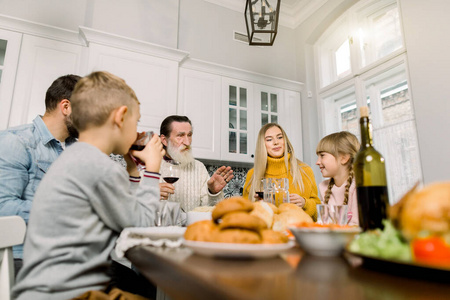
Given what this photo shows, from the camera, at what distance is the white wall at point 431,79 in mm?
2482

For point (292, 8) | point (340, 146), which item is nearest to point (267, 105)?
point (292, 8)

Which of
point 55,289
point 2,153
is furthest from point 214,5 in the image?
point 55,289

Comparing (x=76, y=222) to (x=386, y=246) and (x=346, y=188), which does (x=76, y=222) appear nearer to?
(x=386, y=246)

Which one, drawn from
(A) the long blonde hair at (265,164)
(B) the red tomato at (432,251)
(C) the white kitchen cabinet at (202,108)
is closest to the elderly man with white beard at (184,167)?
(A) the long blonde hair at (265,164)

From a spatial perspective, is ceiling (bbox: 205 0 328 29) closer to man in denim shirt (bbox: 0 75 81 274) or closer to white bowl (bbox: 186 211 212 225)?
man in denim shirt (bbox: 0 75 81 274)

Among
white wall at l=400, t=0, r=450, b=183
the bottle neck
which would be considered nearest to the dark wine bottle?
the bottle neck

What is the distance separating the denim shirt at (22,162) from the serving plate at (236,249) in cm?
119

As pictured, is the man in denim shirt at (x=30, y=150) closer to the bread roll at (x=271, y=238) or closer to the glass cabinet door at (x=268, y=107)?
the bread roll at (x=271, y=238)

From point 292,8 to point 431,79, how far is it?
2507mm

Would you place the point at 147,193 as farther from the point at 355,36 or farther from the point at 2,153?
the point at 355,36

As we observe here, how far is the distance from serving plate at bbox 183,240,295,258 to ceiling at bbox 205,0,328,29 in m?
4.16

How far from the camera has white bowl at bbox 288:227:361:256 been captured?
56 cm

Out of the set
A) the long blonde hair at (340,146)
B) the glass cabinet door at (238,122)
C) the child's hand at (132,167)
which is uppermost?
the glass cabinet door at (238,122)

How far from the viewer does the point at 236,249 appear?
474 millimetres
